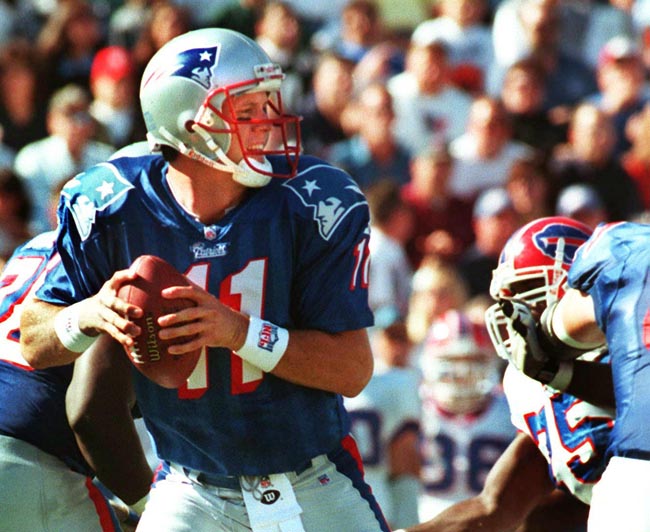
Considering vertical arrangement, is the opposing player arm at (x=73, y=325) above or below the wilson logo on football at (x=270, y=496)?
above

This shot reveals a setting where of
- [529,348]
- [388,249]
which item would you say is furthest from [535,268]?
[388,249]

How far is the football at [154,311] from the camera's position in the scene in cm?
346

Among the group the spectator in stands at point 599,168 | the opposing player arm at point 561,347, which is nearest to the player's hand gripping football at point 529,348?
the opposing player arm at point 561,347

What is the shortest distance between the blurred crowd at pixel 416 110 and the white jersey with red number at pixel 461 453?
2.02 ft

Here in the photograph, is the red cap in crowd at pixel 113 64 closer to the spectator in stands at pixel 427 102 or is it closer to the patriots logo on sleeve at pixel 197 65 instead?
the spectator in stands at pixel 427 102

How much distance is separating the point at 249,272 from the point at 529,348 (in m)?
0.88

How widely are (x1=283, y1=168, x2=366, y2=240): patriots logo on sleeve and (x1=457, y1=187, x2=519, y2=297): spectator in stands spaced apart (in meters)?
4.64

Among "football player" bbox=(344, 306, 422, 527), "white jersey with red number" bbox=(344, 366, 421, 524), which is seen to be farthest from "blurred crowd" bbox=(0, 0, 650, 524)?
"white jersey with red number" bbox=(344, 366, 421, 524)

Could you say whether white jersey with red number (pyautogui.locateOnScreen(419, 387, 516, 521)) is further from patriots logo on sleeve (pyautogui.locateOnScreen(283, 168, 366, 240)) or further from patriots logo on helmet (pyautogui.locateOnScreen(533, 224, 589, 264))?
patriots logo on sleeve (pyautogui.locateOnScreen(283, 168, 366, 240))

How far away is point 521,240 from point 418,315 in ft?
12.1

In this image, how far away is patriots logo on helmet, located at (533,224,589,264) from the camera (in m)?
4.32

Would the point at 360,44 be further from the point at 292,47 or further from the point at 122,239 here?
the point at 122,239

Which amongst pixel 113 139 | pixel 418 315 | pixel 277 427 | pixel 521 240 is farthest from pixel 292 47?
pixel 277 427

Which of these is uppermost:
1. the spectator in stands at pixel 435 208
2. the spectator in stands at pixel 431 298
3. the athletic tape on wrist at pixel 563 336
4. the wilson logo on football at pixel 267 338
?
the wilson logo on football at pixel 267 338
